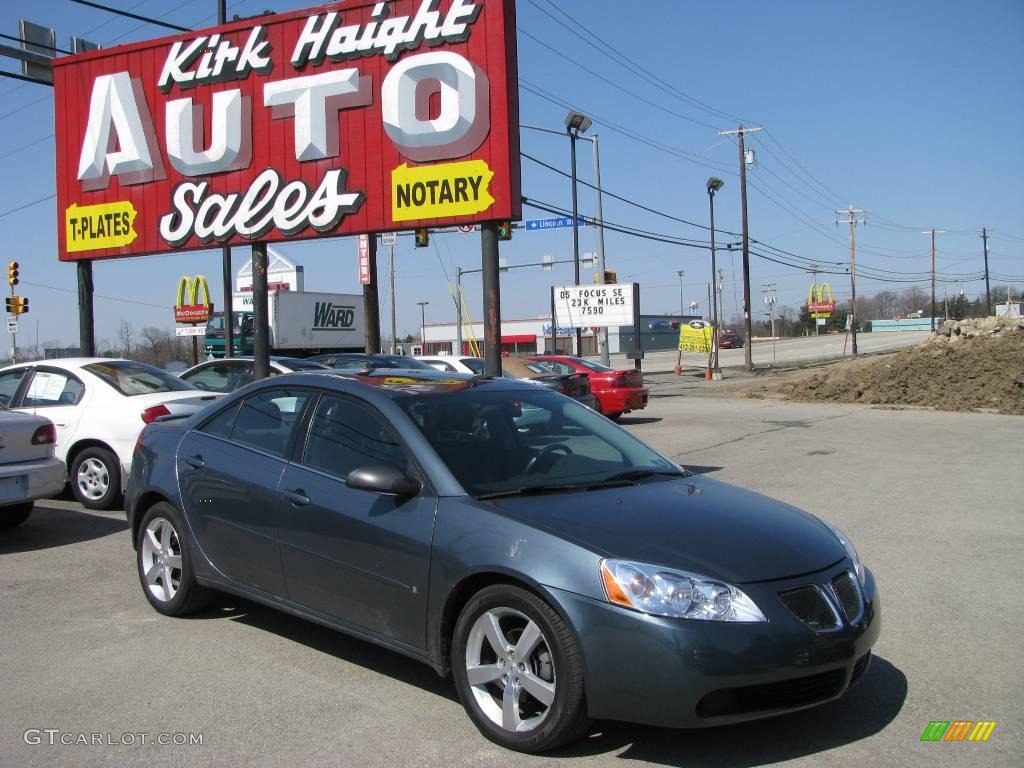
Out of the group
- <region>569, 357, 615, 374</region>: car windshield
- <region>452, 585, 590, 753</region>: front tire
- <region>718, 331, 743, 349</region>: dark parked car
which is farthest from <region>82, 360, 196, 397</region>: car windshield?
<region>718, 331, 743, 349</region>: dark parked car

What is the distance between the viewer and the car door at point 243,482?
16.2 ft

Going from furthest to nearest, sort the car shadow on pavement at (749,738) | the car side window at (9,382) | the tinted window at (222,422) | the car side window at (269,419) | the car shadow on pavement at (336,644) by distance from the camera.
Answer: the car side window at (9,382) → the tinted window at (222,422) → the car side window at (269,419) → the car shadow on pavement at (336,644) → the car shadow on pavement at (749,738)

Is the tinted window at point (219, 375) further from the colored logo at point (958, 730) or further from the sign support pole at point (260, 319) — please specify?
the colored logo at point (958, 730)

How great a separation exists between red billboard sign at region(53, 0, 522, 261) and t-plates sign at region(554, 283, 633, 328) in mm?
20081

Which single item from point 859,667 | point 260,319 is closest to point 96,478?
point 260,319

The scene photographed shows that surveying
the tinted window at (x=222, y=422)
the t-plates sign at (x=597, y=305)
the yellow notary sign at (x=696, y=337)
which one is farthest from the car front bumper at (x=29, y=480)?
the yellow notary sign at (x=696, y=337)

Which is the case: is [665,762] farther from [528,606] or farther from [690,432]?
→ [690,432]

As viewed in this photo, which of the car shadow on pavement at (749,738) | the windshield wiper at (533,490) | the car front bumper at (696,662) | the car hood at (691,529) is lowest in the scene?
the car shadow on pavement at (749,738)

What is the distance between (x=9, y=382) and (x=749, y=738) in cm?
896

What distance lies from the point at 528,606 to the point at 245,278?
4570cm

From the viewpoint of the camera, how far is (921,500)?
9.71 meters

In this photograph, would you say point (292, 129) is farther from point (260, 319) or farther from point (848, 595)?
point (848, 595)

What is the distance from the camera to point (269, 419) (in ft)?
17.4

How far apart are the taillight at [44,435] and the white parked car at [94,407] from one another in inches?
33.4
